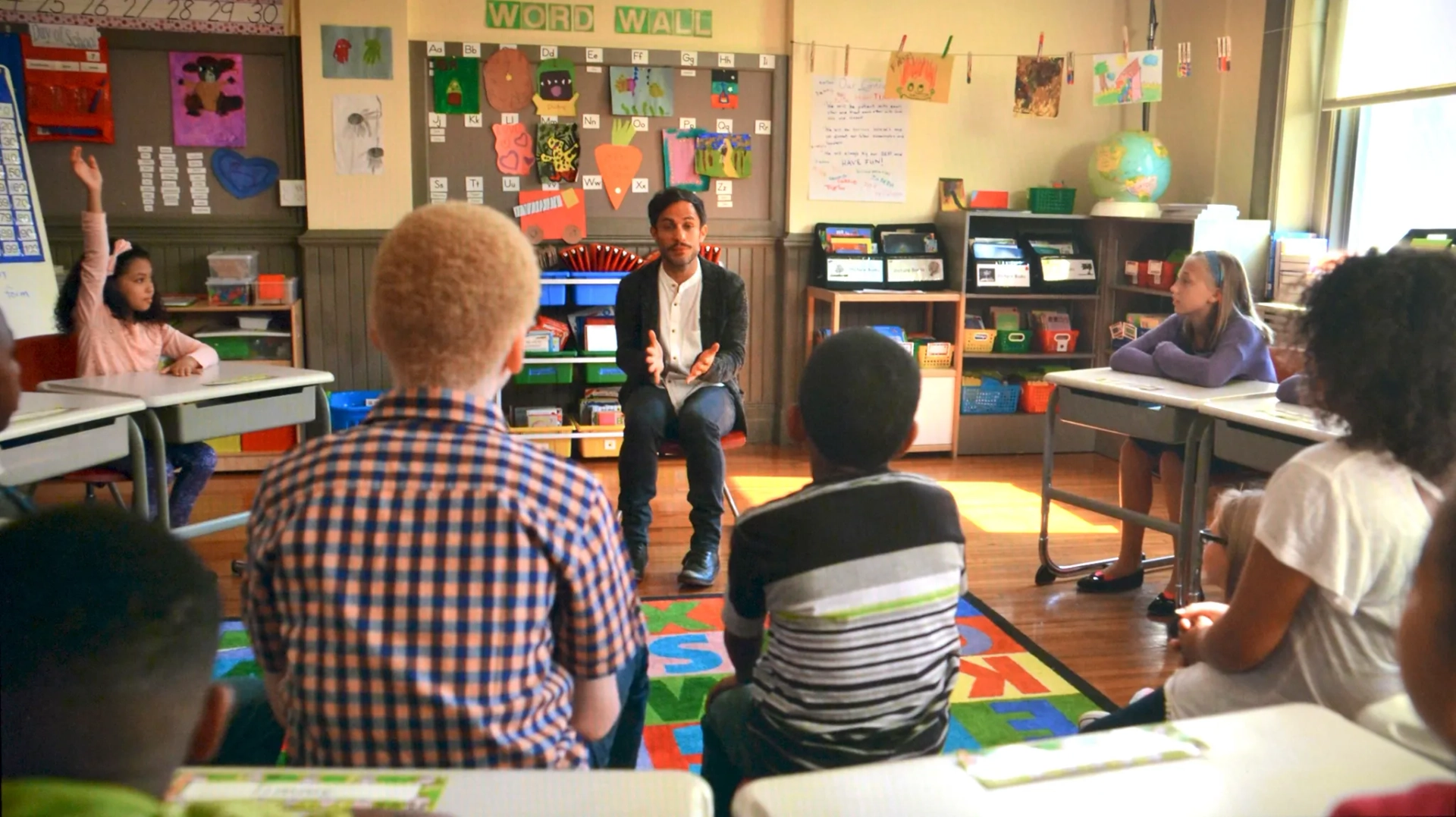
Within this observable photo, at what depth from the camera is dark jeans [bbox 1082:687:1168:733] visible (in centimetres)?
169

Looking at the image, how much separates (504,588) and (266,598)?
29 cm

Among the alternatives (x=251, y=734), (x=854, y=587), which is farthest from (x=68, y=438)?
(x=854, y=587)

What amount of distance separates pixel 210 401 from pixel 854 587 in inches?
99.2

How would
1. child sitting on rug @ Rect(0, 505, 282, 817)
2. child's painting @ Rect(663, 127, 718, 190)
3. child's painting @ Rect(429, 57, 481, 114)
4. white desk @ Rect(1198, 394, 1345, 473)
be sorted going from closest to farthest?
child sitting on rug @ Rect(0, 505, 282, 817), white desk @ Rect(1198, 394, 1345, 473), child's painting @ Rect(429, 57, 481, 114), child's painting @ Rect(663, 127, 718, 190)

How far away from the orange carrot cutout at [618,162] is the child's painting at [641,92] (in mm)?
68

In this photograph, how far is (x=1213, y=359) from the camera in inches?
126

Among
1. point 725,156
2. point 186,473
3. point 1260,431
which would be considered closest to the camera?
point 1260,431

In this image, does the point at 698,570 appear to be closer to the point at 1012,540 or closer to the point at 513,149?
the point at 1012,540

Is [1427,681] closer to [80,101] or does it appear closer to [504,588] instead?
[504,588]

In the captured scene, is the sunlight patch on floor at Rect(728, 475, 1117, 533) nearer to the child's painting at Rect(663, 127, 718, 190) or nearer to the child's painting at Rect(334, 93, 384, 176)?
the child's painting at Rect(663, 127, 718, 190)

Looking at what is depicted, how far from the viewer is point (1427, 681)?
1.03 m

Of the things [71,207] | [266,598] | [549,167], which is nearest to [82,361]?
[71,207]

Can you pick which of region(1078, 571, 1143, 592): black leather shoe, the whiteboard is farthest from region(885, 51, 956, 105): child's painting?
the whiteboard

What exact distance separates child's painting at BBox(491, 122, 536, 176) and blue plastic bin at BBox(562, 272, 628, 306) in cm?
61
